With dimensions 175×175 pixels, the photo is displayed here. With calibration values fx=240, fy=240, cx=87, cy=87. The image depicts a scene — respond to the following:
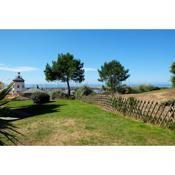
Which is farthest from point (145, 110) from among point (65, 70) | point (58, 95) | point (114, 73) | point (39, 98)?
point (114, 73)

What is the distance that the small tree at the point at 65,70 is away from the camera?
3266 centimetres

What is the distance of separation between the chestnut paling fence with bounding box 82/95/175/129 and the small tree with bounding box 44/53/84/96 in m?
18.9

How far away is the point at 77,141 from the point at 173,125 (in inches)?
123

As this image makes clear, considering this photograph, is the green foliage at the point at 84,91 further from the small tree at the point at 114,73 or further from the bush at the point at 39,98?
the small tree at the point at 114,73

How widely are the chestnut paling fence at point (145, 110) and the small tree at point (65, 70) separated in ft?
62.0

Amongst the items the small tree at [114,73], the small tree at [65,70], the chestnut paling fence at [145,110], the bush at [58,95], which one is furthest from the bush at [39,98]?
the small tree at [114,73]

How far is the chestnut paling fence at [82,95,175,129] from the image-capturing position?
7.78 m

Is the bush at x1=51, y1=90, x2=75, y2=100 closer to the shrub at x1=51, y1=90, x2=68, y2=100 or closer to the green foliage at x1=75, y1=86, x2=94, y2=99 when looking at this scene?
the shrub at x1=51, y1=90, x2=68, y2=100

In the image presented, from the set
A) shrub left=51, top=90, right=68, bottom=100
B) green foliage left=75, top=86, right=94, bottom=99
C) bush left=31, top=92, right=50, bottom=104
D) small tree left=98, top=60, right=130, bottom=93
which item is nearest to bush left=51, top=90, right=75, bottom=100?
shrub left=51, top=90, right=68, bottom=100
